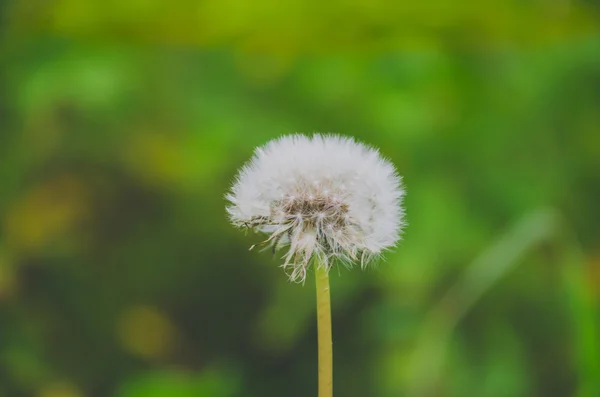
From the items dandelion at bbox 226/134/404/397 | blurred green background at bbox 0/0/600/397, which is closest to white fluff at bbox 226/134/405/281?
dandelion at bbox 226/134/404/397

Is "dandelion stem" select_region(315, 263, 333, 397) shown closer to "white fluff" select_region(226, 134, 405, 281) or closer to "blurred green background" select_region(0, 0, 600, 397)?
"white fluff" select_region(226, 134, 405, 281)

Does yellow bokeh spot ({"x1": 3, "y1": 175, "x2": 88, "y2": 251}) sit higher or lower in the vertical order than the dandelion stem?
higher

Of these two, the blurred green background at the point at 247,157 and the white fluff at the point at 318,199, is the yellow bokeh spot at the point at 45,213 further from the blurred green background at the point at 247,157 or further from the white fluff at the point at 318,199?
the white fluff at the point at 318,199

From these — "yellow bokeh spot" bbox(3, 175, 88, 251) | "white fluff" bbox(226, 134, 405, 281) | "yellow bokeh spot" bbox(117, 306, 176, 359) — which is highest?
"yellow bokeh spot" bbox(3, 175, 88, 251)

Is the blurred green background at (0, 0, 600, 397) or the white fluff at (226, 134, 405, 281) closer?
the white fluff at (226, 134, 405, 281)

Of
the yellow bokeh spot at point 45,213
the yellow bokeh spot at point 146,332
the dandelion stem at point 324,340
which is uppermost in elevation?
the yellow bokeh spot at point 45,213

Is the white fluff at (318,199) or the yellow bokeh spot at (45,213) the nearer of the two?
the white fluff at (318,199)

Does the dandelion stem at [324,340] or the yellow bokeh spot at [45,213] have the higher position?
the yellow bokeh spot at [45,213]

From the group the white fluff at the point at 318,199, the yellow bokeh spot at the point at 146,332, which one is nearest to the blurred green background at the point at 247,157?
the yellow bokeh spot at the point at 146,332
